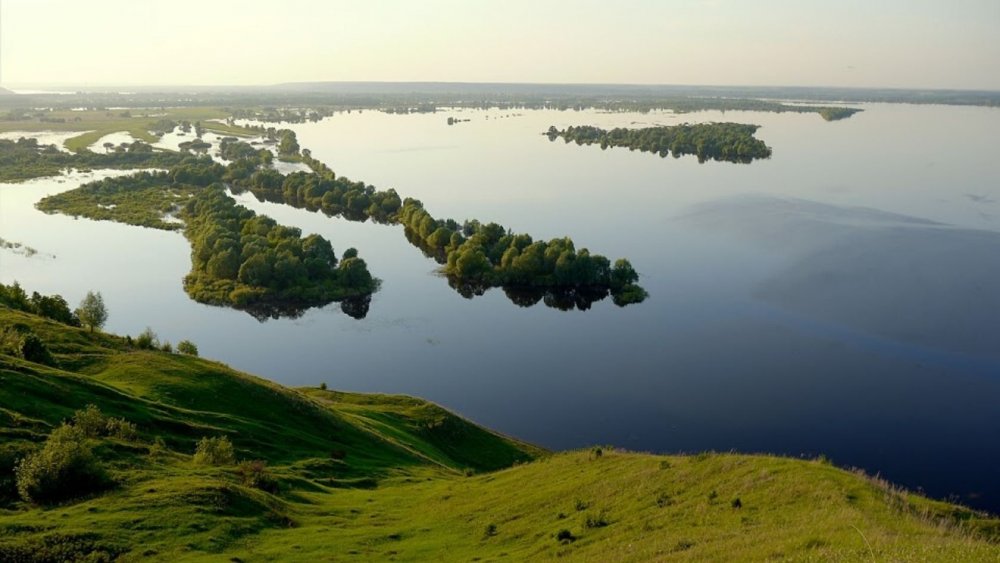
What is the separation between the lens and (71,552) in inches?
1235

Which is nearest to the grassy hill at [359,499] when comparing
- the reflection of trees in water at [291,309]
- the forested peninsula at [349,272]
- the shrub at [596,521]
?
the shrub at [596,521]

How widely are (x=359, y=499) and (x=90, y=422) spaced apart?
19.9m

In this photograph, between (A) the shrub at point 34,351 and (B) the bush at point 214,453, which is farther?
(A) the shrub at point 34,351

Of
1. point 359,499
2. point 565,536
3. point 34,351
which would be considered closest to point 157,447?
point 359,499

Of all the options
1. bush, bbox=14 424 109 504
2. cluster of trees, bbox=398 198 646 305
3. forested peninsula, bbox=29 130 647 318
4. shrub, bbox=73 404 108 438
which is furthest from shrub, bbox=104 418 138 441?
cluster of trees, bbox=398 198 646 305

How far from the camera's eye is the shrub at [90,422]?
148 feet

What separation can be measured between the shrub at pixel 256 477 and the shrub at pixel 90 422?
9911mm

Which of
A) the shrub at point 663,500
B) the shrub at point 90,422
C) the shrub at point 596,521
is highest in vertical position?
the shrub at point 90,422

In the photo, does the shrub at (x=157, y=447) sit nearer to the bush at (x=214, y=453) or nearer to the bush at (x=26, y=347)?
the bush at (x=214, y=453)

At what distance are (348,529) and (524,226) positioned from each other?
14616cm

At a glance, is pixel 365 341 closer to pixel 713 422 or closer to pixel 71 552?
pixel 713 422

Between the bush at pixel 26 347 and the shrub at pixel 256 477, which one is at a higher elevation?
the bush at pixel 26 347

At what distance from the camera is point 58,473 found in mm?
36906

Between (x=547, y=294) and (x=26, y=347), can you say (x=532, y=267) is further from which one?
(x=26, y=347)
